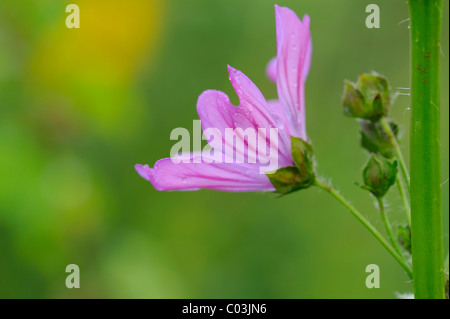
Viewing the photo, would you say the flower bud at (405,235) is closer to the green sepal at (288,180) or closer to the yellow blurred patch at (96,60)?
the green sepal at (288,180)

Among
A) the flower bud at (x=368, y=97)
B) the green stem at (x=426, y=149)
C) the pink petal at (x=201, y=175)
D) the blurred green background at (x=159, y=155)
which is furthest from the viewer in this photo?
the blurred green background at (x=159, y=155)

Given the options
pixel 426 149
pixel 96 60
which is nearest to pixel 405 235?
pixel 426 149

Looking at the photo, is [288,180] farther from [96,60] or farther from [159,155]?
[159,155]

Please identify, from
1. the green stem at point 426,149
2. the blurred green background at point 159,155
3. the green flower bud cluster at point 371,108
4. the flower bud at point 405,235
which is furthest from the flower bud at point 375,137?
the blurred green background at point 159,155

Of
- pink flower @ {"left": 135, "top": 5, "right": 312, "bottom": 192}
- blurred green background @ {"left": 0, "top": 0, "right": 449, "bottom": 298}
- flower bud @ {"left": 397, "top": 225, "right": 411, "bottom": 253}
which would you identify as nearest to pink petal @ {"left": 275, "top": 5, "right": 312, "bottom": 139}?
pink flower @ {"left": 135, "top": 5, "right": 312, "bottom": 192}

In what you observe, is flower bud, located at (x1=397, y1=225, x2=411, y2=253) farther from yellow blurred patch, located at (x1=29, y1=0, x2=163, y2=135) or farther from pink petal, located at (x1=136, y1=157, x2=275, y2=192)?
yellow blurred patch, located at (x1=29, y1=0, x2=163, y2=135)

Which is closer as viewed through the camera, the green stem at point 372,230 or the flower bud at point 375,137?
the green stem at point 372,230

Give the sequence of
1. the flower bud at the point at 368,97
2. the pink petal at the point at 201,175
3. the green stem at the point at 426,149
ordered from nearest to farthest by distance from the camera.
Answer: the green stem at the point at 426,149 → the pink petal at the point at 201,175 → the flower bud at the point at 368,97
